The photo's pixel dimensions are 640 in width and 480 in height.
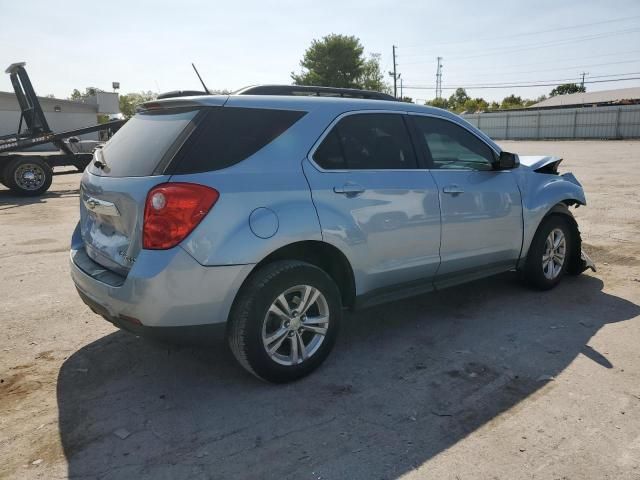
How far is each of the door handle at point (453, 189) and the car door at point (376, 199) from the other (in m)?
0.14

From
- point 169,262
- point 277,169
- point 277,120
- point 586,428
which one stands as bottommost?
point 586,428

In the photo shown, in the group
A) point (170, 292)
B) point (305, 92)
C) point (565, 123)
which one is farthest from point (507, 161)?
point (565, 123)

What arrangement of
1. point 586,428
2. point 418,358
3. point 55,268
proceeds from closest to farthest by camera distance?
point 586,428 < point 418,358 < point 55,268

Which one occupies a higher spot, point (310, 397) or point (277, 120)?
point (277, 120)

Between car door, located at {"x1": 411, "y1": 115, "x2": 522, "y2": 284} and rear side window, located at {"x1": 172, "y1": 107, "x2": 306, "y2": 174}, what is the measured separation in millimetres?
1321


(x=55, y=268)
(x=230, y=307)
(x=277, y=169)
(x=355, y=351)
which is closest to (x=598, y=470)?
(x=355, y=351)

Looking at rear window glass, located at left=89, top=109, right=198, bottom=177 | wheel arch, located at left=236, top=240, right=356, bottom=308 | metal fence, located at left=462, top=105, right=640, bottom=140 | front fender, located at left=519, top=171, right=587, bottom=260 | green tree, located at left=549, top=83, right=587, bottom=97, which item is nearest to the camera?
rear window glass, located at left=89, top=109, right=198, bottom=177

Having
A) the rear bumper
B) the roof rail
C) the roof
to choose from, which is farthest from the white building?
the roof

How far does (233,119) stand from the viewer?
3.21m

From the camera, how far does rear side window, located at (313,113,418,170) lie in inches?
139

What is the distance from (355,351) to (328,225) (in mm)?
1077

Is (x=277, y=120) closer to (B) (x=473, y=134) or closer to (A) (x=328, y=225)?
(A) (x=328, y=225)

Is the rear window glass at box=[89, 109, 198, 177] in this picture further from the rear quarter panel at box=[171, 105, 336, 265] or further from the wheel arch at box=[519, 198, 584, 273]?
the wheel arch at box=[519, 198, 584, 273]

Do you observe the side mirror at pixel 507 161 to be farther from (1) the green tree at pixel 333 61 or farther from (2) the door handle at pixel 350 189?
(1) the green tree at pixel 333 61
